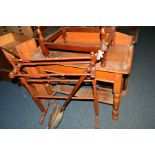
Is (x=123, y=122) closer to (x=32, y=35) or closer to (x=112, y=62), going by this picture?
(x=112, y=62)

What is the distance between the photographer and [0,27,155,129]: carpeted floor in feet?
6.30

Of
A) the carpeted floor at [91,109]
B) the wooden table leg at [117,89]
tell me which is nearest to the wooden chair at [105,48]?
the wooden table leg at [117,89]

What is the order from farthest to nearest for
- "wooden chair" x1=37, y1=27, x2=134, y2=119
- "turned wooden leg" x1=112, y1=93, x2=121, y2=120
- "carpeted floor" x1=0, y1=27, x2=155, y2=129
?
1. "carpeted floor" x1=0, y1=27, x2=155, y2=129
2. "turned wooden leg" x1=112, y1=93, x2=121, y2=120
3. "wooden chair" x1=37, y1=27, x2=134, y2=119

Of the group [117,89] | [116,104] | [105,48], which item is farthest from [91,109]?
[105,48]

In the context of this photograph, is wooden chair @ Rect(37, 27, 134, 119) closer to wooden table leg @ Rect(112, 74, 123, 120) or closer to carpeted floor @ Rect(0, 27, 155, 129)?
wooden table leg @ Rect(112, 74, 123, 120)

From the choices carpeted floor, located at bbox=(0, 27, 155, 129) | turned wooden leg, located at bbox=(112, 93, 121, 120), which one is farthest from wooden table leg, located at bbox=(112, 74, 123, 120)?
carpeted floor, located at bbox=(0, 27, 155, 129)

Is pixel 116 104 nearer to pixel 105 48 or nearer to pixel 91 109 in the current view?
pixel 91 109

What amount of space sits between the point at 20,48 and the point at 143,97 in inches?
66.3

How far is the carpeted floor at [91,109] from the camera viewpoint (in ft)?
6.30

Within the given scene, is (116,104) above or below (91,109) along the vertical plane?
above

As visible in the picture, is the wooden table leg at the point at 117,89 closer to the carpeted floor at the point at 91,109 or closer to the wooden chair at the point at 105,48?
the wooden chair at the point at 105,48

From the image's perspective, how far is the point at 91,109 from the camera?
2115 mm

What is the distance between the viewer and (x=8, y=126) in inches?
80.7

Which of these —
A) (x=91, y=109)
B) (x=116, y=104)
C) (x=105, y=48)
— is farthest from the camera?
(x=91, y=109)
